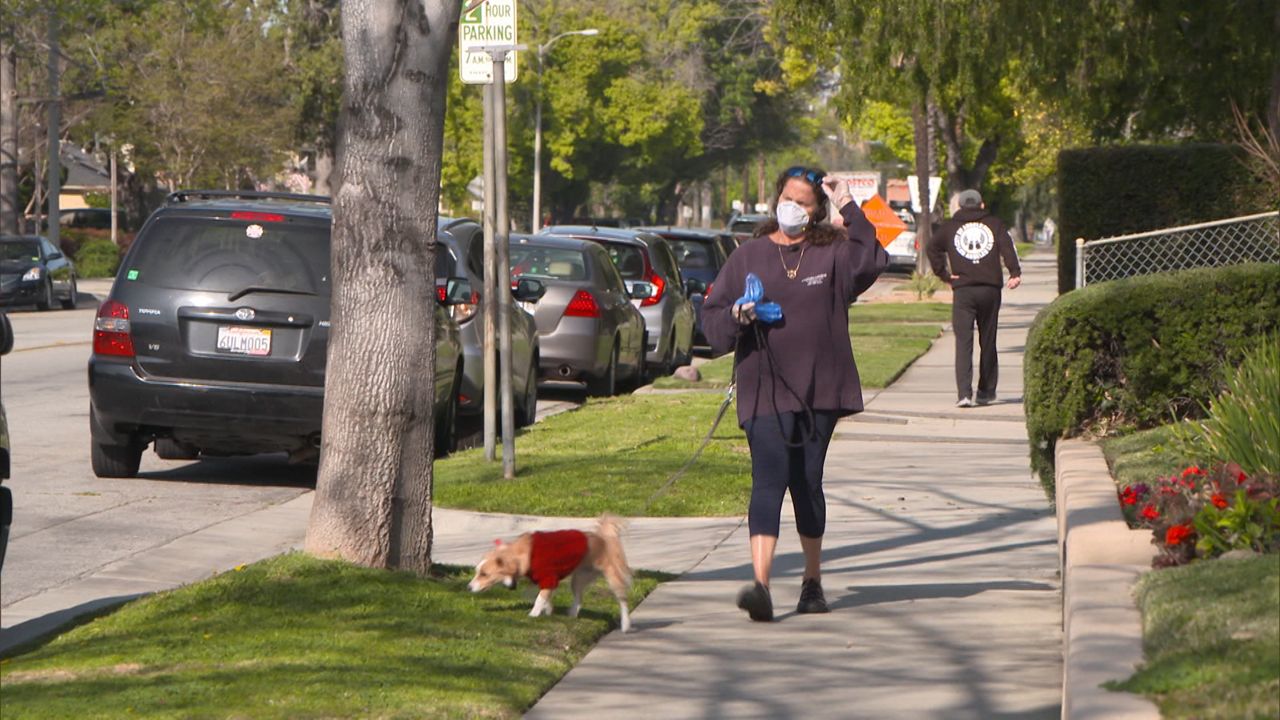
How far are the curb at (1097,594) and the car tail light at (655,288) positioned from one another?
43.4 feet

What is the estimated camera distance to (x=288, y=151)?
6075 cm

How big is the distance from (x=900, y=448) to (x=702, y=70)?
230 feet

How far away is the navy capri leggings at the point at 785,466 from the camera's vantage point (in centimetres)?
Answer: 732

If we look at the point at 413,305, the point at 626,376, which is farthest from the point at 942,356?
the point at 413,305

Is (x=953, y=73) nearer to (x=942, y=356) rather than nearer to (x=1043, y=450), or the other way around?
(x=942, y=356)

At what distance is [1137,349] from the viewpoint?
9.53 metres

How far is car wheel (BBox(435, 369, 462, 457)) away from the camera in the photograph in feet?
43.9

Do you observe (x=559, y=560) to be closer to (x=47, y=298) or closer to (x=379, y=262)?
(x=379, y=262)

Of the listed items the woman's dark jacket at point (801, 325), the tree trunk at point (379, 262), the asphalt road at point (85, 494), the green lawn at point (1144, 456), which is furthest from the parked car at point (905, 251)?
the tree trunk at point (379, 262)

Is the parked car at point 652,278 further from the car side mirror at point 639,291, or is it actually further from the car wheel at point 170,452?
the car wheel at point 170,452

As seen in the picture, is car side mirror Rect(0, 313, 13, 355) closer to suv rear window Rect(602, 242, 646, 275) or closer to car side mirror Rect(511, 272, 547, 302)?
car side mirror Rect(511, 272, 547, 302)

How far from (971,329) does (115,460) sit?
8100 mm

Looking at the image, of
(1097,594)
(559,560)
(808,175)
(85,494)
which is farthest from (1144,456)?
(85,494)

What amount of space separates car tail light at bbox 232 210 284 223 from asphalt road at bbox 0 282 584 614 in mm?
1779
